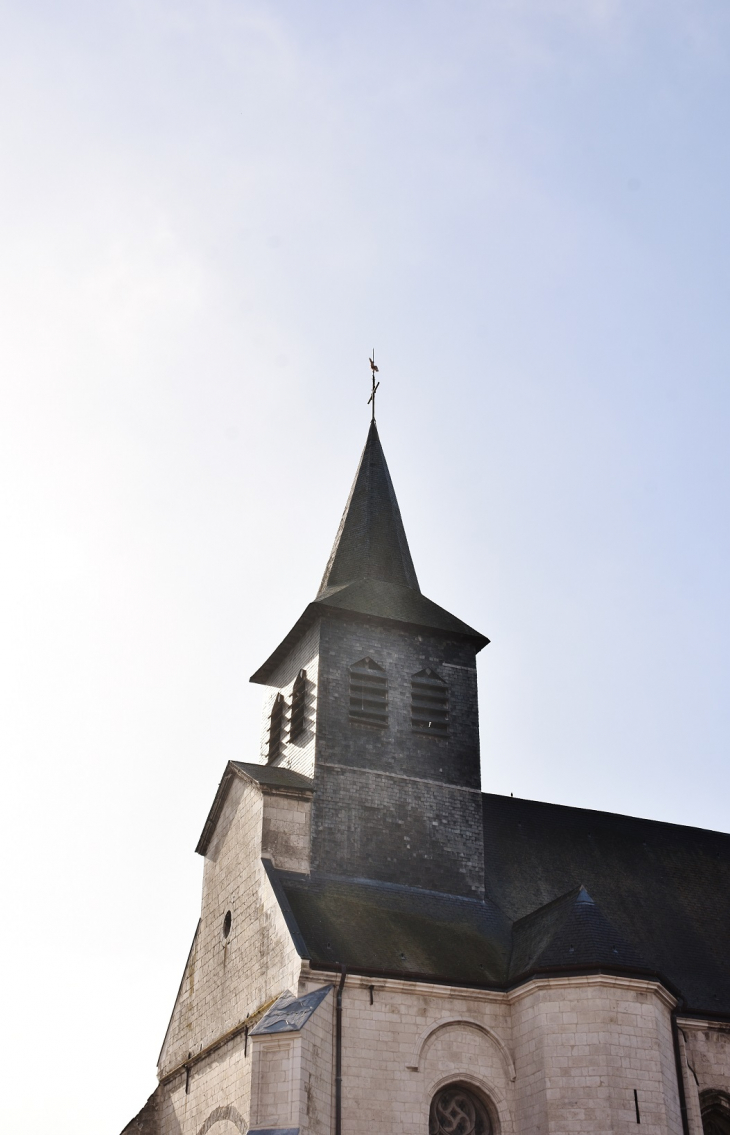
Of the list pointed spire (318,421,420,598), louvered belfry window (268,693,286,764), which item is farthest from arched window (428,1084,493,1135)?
pointed spire (318,421,420,598)

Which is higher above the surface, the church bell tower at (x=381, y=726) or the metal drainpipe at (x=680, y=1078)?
the church bell tower at (x=381, y=726)

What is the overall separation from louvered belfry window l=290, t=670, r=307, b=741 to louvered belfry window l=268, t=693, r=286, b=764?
661 millimetres

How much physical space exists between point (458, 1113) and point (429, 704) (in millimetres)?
6920

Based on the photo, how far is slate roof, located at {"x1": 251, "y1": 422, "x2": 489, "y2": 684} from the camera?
20.3 meters

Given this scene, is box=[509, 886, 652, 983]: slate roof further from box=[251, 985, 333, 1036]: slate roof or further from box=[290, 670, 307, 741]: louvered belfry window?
box=[290, 670, 307, 741]: louvered belfry window

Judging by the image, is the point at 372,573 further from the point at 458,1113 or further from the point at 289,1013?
the point at 458,1113

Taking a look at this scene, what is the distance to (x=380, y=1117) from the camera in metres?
14.3

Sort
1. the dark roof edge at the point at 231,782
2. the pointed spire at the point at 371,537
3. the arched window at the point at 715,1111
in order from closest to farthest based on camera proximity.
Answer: the arched window at the point at 715,1111 < the dark roof edge at the point at 231,782 < the pointed spire at the point at 371,537

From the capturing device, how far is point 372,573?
21.7 meters

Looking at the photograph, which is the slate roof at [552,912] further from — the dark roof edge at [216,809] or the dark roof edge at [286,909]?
the dark roof edge at [216,809]

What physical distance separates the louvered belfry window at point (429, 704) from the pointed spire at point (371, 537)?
249cm

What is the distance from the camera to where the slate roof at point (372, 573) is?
2033 cm

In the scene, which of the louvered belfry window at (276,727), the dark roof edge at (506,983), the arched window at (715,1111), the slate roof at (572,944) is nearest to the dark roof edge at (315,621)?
the louvered belfry window at (276,727)

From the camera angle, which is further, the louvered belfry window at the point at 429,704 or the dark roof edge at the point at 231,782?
the louvered belfry window at the point at 429,704
